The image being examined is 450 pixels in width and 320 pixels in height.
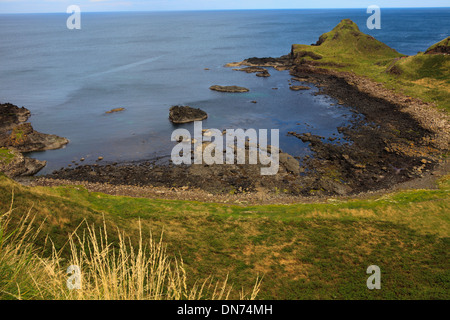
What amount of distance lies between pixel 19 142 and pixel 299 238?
54939mm

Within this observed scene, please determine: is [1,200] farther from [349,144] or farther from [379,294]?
[349,144]

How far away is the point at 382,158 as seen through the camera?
4969cm

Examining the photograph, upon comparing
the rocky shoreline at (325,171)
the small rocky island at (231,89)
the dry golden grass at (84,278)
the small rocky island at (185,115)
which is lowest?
the rocky shoreline at (325,171)

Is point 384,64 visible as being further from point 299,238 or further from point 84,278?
point 84,278

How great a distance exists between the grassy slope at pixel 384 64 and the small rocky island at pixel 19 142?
277ft

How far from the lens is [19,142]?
55156 mm

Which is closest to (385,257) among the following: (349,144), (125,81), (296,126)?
(349,144)

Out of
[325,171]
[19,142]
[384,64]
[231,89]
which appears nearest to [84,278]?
[325,171]

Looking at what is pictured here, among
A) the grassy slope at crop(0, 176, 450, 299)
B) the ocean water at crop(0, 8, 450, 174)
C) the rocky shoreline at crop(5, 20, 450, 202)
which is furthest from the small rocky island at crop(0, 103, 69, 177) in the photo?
the grassy slope at crop(0, 176, 450, 299)

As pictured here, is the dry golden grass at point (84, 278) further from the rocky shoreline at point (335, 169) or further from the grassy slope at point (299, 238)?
the rocky shoreline at point (335, 169)

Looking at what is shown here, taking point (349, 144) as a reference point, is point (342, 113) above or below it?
above

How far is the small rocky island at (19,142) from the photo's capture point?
154ft

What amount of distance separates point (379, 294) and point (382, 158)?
36.6m

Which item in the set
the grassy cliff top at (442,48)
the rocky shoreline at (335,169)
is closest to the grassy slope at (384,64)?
the grassy cliff top at (442,48)
